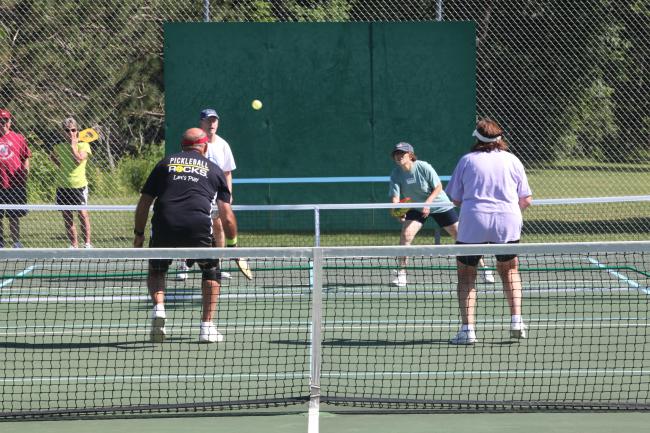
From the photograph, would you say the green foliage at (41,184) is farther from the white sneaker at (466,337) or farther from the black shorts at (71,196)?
the white sneaker at (466,337)

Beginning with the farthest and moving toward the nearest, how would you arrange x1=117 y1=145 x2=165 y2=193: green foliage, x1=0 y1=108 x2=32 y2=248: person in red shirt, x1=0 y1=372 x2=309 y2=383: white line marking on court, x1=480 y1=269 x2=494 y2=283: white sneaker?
x1=117 y1=145 x2=165 y2=193: green foliage < x1=0 y1=108 x2=32 y2=248: person in red shirt < x1=480 y1=269 x2=494 y2=283: white sneaker < x1=0 y1=372 x2=309 y2=383: white line marking on court

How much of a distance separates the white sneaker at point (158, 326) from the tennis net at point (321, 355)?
4.1 inches

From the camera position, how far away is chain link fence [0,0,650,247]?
1714 cm

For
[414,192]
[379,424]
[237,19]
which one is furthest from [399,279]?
[237,19]

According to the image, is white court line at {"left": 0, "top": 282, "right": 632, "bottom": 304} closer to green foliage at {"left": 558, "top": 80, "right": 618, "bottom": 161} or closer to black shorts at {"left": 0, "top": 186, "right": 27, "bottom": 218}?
black shorts at {"left": 0, "top": 186, "right": 27, "bottom": 218}

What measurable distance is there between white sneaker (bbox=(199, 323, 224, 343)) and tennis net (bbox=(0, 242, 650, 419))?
7 cm

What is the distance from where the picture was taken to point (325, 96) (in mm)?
14922

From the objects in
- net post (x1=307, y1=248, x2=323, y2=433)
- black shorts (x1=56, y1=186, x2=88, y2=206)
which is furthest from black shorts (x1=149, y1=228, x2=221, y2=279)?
black shorts (x1=56, y1=186, x2=88, y2=206)

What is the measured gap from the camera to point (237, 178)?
1489 cm

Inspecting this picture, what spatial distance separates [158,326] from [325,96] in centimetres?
746

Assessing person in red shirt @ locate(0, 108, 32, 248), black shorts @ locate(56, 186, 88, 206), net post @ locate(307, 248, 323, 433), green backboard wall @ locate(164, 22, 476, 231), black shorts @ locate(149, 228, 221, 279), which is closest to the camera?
net post @ locate(307, 248, 323, 433)

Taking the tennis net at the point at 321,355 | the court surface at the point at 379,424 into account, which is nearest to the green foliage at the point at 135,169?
the tennis net at the point at 321,355

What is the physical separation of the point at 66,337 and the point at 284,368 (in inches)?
78.1

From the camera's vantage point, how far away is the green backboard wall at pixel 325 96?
581 inches
